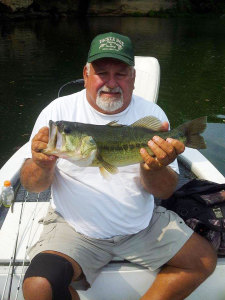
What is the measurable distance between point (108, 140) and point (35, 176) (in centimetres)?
73

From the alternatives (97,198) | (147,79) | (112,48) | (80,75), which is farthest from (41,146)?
(80,75)

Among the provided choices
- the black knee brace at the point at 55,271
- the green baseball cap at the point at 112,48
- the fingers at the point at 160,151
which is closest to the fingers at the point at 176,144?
the fingers at the point at 160,151

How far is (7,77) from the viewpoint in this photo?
16.0 metres

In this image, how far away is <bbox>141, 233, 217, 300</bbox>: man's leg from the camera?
284 centimetres

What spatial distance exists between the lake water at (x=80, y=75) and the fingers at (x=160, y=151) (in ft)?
15.4

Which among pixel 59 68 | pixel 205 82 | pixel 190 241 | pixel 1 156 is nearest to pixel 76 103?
pixel 190 241

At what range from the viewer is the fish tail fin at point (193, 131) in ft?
9.14

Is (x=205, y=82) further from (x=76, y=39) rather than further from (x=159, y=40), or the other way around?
(x=76, y=39)

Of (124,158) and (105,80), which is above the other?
(105,80)

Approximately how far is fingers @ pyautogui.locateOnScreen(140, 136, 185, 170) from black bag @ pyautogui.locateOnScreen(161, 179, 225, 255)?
35.0 inches

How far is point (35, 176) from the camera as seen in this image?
2834mm

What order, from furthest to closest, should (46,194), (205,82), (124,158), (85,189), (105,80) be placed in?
(205,82)
(46,194)
(105,80)
(85,189)
(124,158)

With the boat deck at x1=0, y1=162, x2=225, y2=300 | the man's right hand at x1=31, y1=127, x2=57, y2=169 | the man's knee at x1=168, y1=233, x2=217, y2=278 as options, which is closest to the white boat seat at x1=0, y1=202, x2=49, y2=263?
the boat deck at x1=0, y1=162, x2=225, y2=300

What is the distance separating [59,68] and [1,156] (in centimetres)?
1115
